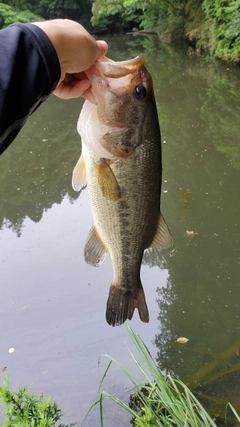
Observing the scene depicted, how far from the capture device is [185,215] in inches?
222

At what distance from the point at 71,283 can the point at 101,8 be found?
71.1ft

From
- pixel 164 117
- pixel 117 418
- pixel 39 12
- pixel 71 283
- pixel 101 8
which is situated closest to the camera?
pixel 117 418

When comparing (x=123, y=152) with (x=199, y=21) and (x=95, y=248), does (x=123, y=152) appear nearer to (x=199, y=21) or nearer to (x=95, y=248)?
(x=95, y=248)

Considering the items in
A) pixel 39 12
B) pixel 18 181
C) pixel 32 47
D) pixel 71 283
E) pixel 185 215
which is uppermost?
pixel 32 47

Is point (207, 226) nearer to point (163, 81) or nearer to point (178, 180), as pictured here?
point (178, 180)

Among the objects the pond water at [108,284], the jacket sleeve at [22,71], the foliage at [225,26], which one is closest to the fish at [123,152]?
the jacket sleeve at [22,71]

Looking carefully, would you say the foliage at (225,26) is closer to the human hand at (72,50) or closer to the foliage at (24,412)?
the human hand at (72,50)

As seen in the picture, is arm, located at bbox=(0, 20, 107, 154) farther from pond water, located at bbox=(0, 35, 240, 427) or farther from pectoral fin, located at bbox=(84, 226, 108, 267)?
pond water, located at bbox=(0, 35, 240, 427)

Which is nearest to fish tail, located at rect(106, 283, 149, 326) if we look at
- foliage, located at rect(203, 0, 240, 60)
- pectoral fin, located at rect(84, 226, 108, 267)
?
pectoral fin, located at rect(84, 226, 108, 267)

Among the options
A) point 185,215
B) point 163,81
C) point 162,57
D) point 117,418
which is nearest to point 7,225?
point 185,215

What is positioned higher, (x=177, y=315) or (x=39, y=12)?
(x=177, y=315)

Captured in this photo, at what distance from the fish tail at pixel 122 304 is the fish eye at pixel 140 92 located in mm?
982

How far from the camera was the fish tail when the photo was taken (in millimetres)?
2285

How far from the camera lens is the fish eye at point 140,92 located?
184cm
